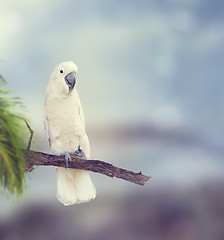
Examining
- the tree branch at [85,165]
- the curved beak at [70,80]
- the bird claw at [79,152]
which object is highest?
the curved beak at [70,80]

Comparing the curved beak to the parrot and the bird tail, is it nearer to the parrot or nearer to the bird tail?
the parrot

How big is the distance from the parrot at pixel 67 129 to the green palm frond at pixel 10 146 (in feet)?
2.35

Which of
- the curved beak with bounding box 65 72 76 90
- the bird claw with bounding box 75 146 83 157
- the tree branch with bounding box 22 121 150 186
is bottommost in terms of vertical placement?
the tree branch with bounding box 22 121 150 186

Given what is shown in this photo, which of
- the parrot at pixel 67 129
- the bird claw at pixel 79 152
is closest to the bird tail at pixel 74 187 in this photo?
the parrot at pixel 67 129

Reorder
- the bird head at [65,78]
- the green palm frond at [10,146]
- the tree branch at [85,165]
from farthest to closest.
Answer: the bird head at [65,78] < the tree branch at [85,165] < the green palm frond at [10,146]

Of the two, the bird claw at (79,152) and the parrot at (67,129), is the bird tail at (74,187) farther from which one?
the bird claw at (79,152)

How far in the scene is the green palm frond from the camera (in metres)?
1.59

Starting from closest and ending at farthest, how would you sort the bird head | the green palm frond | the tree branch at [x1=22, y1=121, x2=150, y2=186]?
the green palm frond < the tree branch at [x1=22, y1=121, x2=150, y2=186] < the bird head

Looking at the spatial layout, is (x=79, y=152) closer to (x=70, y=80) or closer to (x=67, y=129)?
(x=67, y=129)

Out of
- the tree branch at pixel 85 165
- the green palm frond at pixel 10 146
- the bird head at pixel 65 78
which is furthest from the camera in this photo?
the bird head at pixel 65 78

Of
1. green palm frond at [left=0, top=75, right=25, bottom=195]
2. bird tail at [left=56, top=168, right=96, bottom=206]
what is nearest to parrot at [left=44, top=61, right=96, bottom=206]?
bird tail at [left=56, top=168, right=96, bottom=206]

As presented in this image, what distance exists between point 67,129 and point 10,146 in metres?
0.86

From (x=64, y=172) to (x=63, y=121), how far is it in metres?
0.36

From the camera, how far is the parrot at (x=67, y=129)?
244 centimetres
